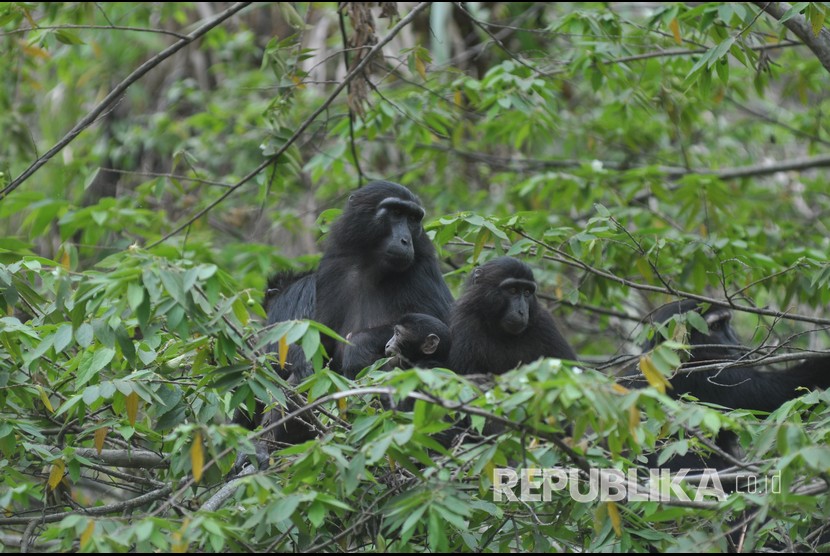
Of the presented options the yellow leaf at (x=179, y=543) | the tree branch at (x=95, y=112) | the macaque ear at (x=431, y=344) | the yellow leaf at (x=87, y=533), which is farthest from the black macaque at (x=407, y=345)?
the yellow leaf at (x=87, y=533)

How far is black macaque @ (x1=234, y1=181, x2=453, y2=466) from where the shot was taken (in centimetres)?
549

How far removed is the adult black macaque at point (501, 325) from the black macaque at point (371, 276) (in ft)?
1.17

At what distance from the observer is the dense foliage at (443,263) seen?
10.6 ft

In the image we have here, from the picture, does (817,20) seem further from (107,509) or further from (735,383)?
(107,509)

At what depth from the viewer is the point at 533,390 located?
2984mm

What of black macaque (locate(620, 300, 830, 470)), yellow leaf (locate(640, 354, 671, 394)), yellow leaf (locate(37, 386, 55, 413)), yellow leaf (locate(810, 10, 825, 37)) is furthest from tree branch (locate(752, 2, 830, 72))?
yellow leaf (locate(37, 386, 55, 413))

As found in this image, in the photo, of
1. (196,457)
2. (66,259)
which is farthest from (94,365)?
(66,259)

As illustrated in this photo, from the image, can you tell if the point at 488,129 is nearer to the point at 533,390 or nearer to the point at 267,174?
the point at 267,174

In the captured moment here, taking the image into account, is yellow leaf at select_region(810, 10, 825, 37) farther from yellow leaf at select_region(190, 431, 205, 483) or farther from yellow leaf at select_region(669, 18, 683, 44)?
yellow leaf at select_region(190, 431, 205, 483)

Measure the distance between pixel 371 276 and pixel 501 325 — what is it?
3.18 ft

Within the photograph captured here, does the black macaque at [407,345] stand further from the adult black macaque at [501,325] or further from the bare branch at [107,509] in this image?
the bare branch at [107,509]

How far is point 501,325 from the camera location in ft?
16.8

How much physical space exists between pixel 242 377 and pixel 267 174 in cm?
255

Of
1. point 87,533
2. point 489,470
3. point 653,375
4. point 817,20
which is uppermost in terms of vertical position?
point 817,20
